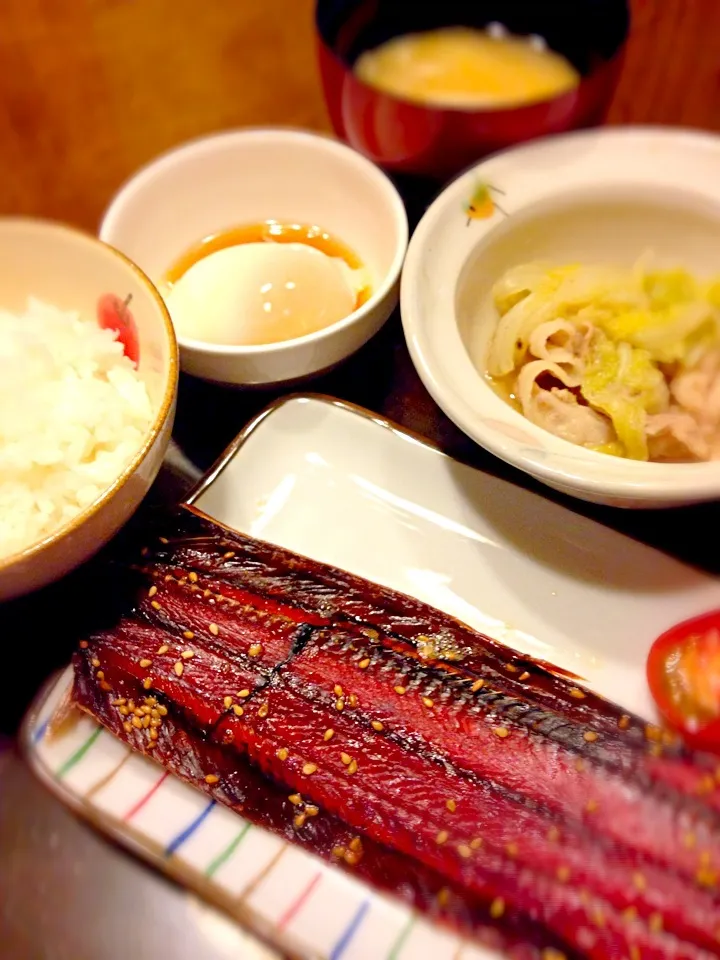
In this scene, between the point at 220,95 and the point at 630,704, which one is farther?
the point at 220,95

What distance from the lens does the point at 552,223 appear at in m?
1.41

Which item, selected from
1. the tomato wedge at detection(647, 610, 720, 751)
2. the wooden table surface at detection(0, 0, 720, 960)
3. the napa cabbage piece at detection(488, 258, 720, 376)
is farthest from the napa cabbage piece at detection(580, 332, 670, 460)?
the tomato wedge at detection(647, 610, 720, 751)

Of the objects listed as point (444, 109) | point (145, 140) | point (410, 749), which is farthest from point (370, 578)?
point (145, 140)

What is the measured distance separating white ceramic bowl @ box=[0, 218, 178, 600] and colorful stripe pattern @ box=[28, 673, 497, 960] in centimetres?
23

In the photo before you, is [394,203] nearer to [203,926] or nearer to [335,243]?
[335,243]

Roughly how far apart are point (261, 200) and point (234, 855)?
1.29 meters

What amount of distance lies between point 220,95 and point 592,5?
1.17 m

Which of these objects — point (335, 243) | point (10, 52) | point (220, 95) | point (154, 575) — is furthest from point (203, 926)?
point (10, 52)

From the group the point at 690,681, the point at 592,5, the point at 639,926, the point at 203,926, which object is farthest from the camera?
the point at 592,5

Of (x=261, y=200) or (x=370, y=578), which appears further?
(x=261, y=200)

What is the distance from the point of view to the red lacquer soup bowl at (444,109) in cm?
133

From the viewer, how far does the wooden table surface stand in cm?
118

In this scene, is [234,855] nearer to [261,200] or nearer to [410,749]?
[410,749]

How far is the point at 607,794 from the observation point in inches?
38.1
